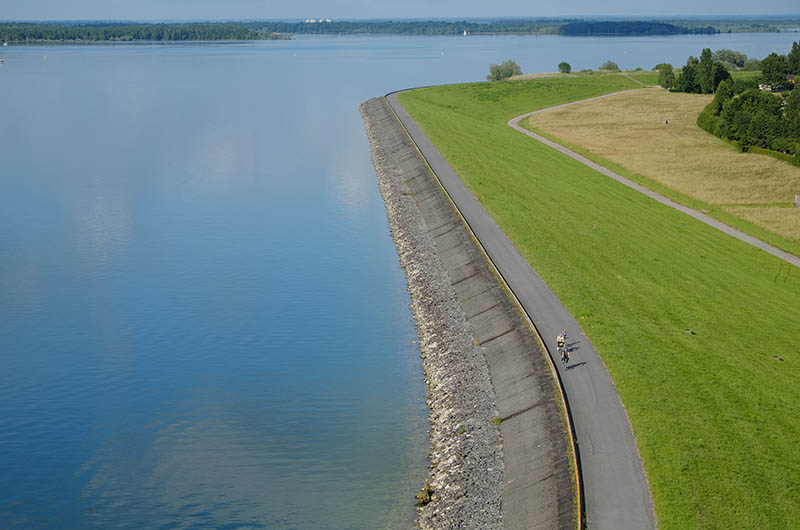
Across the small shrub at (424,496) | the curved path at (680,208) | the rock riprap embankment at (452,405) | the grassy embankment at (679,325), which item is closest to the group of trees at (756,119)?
the curved path at (680,208)

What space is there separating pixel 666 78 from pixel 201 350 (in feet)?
455

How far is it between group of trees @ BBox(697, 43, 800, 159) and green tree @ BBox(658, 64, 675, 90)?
4173cm

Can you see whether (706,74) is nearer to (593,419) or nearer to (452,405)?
(452,405)

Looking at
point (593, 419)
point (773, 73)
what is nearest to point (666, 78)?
point (773, 73)

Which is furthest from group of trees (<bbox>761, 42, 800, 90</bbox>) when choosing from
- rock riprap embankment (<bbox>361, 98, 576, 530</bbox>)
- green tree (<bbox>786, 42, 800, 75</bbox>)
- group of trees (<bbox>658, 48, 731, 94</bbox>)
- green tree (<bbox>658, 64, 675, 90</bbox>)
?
rock riprap embankment (<bbox>361, 98, 576, 530</bbox>)

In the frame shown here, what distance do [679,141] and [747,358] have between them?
7015 cm

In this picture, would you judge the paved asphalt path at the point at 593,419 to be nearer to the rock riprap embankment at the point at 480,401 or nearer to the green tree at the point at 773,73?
the rock riprap embankment at the point at 480,401

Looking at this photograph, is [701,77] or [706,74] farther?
[701,77]

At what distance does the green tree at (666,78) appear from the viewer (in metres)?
155

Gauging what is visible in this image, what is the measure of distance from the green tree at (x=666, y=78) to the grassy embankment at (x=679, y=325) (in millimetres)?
84248

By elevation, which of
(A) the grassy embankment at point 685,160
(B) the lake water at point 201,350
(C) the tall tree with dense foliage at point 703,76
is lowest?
(B) the lake water at point 201,350

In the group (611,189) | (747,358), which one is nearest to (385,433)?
(747,358)

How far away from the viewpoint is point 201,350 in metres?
41.8

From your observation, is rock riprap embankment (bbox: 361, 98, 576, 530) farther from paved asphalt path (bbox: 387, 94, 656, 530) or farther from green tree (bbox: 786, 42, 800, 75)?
green tree (bbox: 786, 42, 800, 75)
